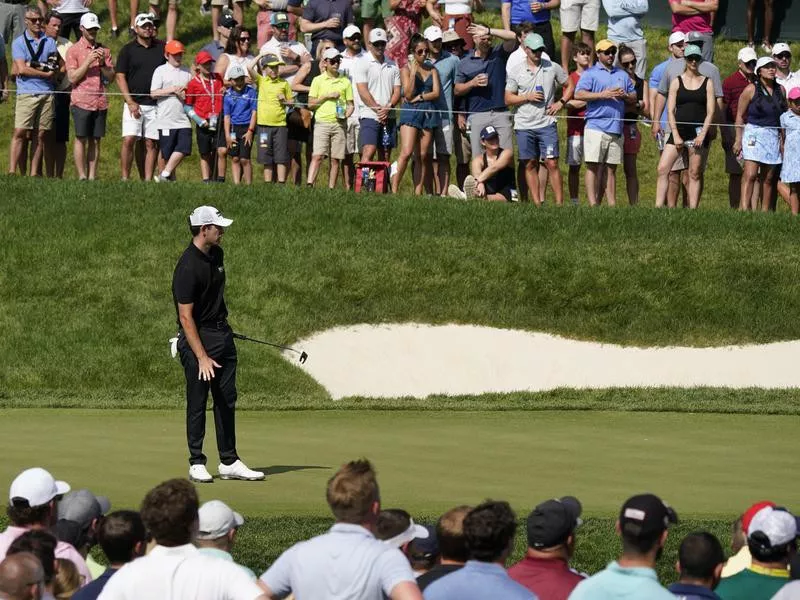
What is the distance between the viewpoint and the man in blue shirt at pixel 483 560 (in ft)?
20.9

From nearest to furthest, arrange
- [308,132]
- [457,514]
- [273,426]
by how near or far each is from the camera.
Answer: [457,514] < [273,426] < [308,132]

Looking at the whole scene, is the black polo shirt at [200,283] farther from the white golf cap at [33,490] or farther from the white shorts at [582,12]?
the white shorts at [582,12]

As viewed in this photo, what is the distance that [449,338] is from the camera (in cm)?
2077

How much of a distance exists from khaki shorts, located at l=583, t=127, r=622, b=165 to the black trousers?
34.7 ft

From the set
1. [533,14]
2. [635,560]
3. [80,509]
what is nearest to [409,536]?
[635,560]

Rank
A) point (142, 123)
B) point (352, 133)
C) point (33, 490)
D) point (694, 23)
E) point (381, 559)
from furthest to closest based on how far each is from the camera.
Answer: point (694, 23), point (352, 133), point (142, 123), point (33, 490), point (381, 559)

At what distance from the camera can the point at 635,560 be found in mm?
6430

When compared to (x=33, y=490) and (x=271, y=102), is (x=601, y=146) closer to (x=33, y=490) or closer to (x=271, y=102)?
(x=271, y=102)

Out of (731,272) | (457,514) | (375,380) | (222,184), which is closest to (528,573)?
(457,514)

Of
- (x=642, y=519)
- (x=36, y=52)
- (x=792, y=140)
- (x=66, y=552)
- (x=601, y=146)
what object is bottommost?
(x=66, y=552)

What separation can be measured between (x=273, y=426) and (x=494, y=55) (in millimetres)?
8836

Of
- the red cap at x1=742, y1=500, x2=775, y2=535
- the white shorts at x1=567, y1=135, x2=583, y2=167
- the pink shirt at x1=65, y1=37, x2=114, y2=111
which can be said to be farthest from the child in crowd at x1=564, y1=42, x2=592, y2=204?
the red cap at x1=742, y1=500, x2=775, y2=535

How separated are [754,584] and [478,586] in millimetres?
1432

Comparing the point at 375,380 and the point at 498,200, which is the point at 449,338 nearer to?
the point at 375,380
